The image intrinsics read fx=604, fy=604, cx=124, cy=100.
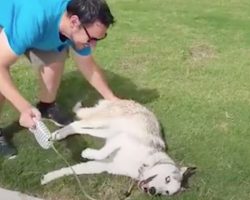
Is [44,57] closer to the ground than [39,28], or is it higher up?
closer to the ground

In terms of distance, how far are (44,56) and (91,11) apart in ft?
2.79

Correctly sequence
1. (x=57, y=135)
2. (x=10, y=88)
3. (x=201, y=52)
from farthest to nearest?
(x=201, y=52), (x=57, y=135), (x=10, y=88)

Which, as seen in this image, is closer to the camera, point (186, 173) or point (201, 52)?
point (186, 173)

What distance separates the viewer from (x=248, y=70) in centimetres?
547

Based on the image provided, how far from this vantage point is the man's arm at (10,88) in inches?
124

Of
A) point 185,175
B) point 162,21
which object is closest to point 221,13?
point 162,21

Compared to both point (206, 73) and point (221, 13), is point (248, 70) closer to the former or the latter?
point (206, 73)

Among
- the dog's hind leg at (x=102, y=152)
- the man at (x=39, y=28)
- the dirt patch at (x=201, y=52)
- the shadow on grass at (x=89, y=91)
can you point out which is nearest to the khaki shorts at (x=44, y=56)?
the man at (x=39, y=28)

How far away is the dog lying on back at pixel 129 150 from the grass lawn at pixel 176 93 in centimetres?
7

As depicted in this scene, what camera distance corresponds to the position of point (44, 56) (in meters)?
3.94

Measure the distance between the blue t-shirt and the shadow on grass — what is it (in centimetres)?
115

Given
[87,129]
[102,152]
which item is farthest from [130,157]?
[87,129]

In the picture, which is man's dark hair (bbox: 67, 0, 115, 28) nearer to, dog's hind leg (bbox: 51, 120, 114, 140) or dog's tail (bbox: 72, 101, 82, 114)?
dog's hind leg (bbox: 51, 120, 114, 140)

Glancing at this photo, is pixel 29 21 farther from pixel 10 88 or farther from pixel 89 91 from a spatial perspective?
pixel 89 91
